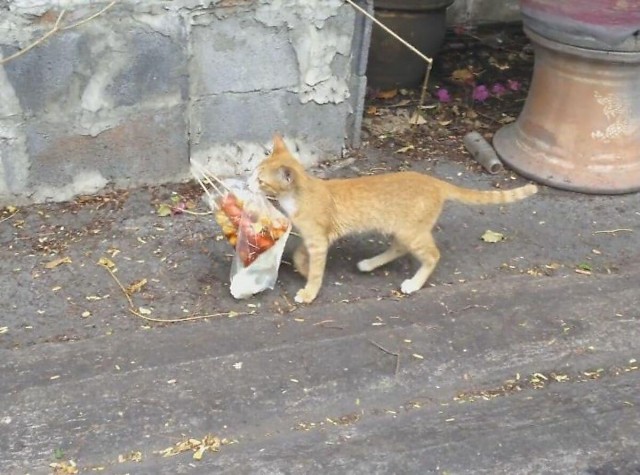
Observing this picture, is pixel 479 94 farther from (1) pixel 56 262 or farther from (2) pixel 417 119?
(1) pixel 56 262

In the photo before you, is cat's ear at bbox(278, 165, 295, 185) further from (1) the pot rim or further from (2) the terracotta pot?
(1) the pot rim

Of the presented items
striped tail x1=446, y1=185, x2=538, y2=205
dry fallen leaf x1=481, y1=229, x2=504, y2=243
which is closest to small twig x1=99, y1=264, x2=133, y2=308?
striped tail x1=446, y1=185, x2=538, y2=205

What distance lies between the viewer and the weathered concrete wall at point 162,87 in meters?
4.07

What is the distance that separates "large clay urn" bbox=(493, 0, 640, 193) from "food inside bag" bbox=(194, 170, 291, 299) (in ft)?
6.39

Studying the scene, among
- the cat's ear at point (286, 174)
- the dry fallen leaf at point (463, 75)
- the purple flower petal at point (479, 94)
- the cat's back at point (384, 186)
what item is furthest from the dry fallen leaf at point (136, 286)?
the dry fallen leaf at point (463, 75)

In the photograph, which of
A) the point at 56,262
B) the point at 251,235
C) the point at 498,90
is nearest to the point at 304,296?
the point at 251,235

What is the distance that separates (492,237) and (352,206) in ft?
3.25

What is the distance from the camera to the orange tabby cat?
366 cm

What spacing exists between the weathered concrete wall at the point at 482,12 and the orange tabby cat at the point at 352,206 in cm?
353

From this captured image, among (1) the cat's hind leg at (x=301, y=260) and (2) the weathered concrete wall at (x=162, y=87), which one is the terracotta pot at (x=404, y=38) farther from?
(1) the cat's hind leg at (x=301, y=260)

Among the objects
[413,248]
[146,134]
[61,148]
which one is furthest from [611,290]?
[61,148]

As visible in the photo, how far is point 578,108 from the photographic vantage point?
188 inches

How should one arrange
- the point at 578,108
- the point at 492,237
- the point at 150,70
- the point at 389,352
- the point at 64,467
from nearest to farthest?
1. the point at 64,467
2. the point at 389,352
3. the point at 150,70
4. the point at 492,237
5. the point at 578,108

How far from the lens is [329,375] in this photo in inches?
132
